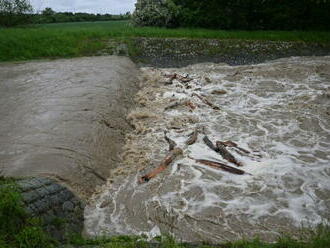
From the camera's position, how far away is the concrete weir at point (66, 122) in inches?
253

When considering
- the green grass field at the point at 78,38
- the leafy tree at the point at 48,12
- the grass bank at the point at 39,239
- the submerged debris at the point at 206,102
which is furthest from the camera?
the leafy tree at the point at 48,12

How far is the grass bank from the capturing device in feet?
14.0

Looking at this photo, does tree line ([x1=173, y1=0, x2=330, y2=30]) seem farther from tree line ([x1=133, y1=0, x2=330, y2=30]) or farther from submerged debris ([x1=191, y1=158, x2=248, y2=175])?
submerged debris ([x1=191, y1=158, x2=248, y2=175])

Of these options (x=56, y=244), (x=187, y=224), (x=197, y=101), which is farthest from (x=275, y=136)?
(x=56, y=244)

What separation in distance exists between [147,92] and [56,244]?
8.18 m

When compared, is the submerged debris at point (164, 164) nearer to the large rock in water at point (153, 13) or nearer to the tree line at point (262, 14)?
the tree line at point (262, 14)

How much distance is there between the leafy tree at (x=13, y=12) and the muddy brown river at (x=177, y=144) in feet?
26.8

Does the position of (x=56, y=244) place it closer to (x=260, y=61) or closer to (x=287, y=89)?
(x=287, y=89)

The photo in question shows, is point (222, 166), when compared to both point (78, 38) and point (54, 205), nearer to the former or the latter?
point (54, 205)

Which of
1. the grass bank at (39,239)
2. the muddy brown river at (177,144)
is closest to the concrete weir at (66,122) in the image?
the muddy brown river at (177,144)

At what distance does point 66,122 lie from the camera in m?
8.26

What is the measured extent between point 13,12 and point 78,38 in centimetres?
519

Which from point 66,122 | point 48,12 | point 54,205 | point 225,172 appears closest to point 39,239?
point 54,205

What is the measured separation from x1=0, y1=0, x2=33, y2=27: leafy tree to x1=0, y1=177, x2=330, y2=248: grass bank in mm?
17866
